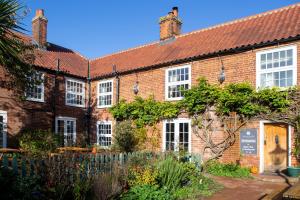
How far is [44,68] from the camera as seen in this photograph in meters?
17.5

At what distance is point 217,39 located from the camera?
15.9 metres

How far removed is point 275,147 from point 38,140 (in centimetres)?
1145

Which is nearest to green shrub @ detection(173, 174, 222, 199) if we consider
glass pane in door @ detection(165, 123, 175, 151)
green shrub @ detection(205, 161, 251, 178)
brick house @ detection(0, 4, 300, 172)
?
green shrub @ detection(205, 161, 251, 178)

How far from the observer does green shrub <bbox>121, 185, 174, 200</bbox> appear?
24.2 ft

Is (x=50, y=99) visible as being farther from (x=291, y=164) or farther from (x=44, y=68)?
(x=291, y=164)

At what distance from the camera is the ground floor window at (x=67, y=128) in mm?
18266

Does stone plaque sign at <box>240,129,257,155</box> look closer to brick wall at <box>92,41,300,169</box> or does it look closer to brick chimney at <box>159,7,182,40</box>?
brick wall at <box>92,41,300,169</box>

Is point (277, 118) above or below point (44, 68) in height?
below

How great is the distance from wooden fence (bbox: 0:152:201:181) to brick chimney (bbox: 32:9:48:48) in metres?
13.6

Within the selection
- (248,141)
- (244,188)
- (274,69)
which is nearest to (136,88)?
(248,141)

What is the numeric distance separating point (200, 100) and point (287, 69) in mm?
3955

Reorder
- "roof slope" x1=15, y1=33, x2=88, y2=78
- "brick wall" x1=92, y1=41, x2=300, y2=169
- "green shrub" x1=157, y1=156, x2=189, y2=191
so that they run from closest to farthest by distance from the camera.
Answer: "green shrub" x1=157, y1=156, x2=189, y2=191, "brick wall" x1=92, y1=41, x2=300, y2=169, "roof slope" x1=15, y1=33, x2=88, y2=78

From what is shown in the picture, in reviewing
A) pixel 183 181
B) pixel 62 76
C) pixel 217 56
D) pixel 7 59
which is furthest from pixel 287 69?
pixel 62 76

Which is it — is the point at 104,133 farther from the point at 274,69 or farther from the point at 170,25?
the point at 274,69
